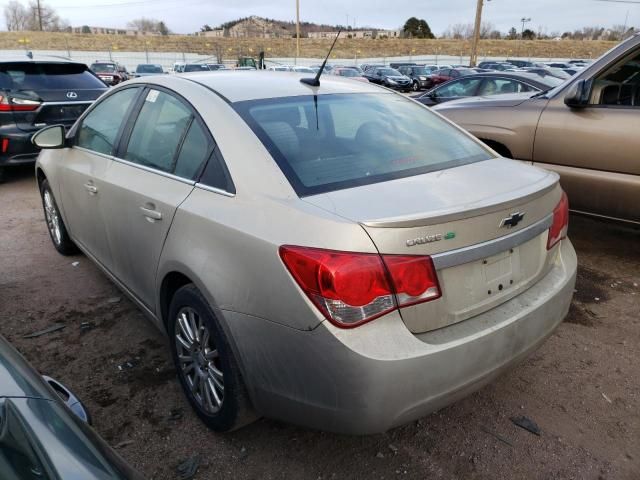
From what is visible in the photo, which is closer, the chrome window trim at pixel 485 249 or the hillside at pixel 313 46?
the chrome window trim at pixel 485 249

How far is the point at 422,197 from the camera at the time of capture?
201 cm

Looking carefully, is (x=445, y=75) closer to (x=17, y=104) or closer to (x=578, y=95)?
(x=17, y=104)

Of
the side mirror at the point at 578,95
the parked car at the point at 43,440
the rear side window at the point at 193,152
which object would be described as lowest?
the parked car at the point at 43,440

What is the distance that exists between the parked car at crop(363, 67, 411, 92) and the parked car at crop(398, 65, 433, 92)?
2.15 feet

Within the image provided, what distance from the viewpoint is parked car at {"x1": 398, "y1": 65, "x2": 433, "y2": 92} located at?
28150 mm

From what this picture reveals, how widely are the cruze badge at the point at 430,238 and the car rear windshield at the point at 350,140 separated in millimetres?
438

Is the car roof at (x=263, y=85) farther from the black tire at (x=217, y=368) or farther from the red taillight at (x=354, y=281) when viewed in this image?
the red taillight at (x=354, y=281)

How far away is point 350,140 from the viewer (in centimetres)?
251

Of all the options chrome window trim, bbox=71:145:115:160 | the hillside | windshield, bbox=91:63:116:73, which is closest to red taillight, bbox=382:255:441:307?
chrome window trim, bbox=71:145:115:160

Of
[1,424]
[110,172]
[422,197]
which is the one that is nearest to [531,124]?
[422,197]

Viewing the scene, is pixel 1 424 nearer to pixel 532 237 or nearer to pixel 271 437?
pixel 271 437

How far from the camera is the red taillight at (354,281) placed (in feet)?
5.74

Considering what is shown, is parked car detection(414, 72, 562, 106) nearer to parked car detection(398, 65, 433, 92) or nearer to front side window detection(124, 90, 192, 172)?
front side window detection(124, 90, 192, 172)

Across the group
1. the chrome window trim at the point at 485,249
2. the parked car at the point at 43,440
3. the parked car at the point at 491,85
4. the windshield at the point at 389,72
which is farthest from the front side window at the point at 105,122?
the windshield at the point at 389,72
